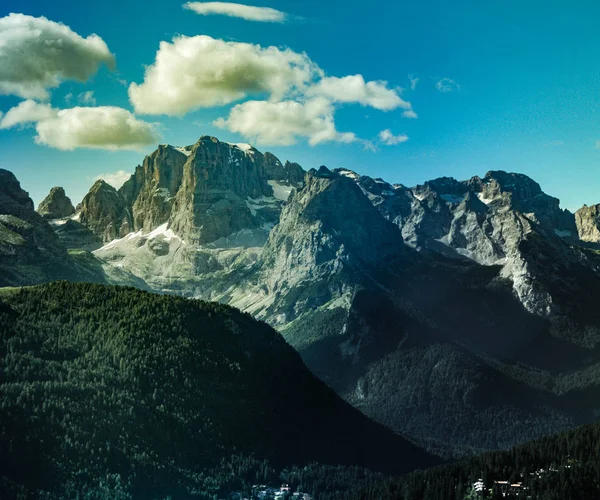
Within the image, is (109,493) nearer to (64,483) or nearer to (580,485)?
(64,483)

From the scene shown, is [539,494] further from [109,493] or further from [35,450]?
[35,450]

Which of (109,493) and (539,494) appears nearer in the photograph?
(539,494)

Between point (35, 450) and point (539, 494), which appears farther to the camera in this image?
point (35, 450)

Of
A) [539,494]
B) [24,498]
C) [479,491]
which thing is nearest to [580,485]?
[539,494]

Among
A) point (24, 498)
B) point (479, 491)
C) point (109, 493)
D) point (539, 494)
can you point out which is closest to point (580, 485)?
point (539, 494)

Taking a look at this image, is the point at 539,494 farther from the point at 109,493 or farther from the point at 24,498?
the point at 24,498

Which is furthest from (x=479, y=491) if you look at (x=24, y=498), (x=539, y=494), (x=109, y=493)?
(x=24, y=498)
